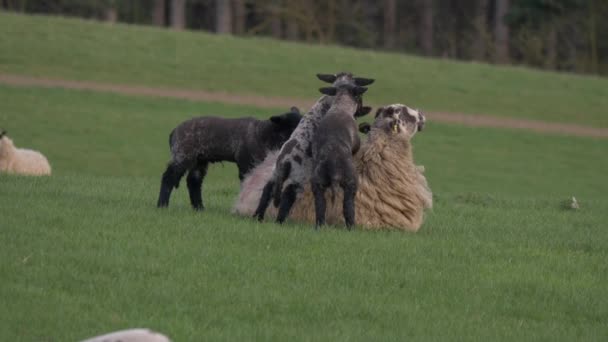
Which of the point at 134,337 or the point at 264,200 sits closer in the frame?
the point at 134,337

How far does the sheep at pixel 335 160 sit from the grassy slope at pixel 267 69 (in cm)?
2222

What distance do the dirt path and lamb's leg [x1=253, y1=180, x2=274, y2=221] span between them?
62.8ft

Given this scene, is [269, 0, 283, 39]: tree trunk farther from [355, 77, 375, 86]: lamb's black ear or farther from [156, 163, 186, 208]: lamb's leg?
[355, 77, 375, 86]: lamb's black ear

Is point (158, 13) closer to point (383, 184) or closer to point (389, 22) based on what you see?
point (389, 22)

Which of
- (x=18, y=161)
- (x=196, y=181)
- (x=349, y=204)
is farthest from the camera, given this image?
(x=18, y=161)

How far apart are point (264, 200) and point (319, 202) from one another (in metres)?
0.67

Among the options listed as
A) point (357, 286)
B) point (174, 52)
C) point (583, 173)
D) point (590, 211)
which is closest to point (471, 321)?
point (357, 286)

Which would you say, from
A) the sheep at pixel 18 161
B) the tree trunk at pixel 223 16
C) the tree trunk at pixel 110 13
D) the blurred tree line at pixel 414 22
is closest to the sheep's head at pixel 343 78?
the sheep at pixel 18 161

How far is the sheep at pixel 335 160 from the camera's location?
1101 cm

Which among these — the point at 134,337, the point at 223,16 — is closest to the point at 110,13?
the point at 223,16

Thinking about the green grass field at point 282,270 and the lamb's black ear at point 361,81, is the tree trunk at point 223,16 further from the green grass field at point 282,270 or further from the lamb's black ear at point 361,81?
the lamb's black ear at point 361,81

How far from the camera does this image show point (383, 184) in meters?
11.8

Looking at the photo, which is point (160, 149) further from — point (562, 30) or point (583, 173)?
point (562, 30)

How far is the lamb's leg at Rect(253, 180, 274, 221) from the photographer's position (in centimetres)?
1152
